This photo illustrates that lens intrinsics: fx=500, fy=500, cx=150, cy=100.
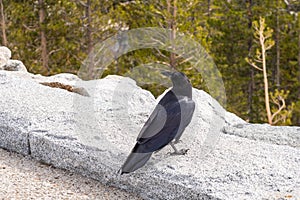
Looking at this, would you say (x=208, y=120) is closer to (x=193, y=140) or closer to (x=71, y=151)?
(x=193, y=140)

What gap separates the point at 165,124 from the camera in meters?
2.79

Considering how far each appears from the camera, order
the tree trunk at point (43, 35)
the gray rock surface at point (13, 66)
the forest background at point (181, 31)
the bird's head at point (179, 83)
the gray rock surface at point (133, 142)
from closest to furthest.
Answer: the gray rock surface at point (133, 142) < the bird's head at point (179, 83) < the gray rock surface at point (13, 66) < the forest background at point (181, 31) < the tree trunk at point (43, 35)

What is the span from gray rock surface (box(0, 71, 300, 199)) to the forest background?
493cm

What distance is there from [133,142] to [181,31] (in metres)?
6.59

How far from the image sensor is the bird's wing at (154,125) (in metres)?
2.72

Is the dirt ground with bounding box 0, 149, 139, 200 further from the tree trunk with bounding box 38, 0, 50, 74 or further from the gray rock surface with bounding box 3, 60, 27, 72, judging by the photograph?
the tree trunk with bounding box 38, 0, 50, 74

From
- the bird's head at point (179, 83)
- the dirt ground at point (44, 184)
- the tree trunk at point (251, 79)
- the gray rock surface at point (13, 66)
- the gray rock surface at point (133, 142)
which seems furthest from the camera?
the tree trunk at point (251, 79)

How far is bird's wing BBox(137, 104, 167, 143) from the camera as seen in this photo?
2.72 meters

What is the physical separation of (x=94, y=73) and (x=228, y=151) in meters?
5.05

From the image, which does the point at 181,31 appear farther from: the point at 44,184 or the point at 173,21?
the point at 44,184

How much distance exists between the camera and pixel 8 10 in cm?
1112

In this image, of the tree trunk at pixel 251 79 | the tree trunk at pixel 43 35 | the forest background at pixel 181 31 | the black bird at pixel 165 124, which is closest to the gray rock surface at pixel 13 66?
the black bird at pixel 165 124

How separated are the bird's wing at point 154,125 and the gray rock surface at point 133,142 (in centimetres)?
→ 23

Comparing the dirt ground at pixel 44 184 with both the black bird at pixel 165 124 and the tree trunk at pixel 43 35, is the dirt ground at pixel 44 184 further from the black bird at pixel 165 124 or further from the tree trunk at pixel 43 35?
the tree trunk at pixel 43 35
